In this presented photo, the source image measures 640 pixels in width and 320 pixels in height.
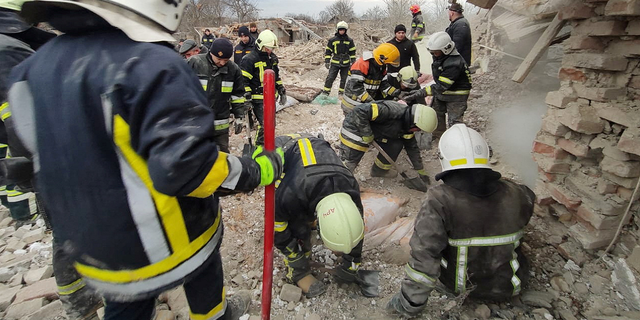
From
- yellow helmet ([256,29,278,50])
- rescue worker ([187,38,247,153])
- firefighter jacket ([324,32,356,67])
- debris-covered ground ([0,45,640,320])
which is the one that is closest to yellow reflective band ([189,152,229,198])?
debris-covered ground ([0,45,640,320])

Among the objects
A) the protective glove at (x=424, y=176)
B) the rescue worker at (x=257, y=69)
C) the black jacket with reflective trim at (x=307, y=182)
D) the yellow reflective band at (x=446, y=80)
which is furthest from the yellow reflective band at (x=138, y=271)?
the yellow reflective band at (x=446, y=80)

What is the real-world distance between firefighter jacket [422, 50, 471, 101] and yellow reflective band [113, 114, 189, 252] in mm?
4256

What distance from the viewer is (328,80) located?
8.33 meters

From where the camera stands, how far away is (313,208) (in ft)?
8.21

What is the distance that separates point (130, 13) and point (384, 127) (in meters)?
3.39

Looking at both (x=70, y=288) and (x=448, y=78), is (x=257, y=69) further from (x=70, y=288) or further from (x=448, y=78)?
(x=70, y=288)

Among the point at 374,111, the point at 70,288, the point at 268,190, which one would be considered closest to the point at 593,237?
the point at 374,111

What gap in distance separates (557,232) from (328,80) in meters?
6.33

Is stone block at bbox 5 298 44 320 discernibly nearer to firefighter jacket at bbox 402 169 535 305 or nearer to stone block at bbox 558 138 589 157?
firefighter jacket at bbox 402 169 535 305

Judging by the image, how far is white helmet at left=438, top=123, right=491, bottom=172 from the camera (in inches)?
78.5

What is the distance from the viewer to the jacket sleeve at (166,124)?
1090mm

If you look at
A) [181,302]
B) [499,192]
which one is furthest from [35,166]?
[499,192]

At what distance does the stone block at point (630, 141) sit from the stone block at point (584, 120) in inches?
8.9

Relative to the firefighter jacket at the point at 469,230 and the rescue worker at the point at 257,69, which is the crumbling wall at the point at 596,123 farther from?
the rescue worker at the point at 257,69
